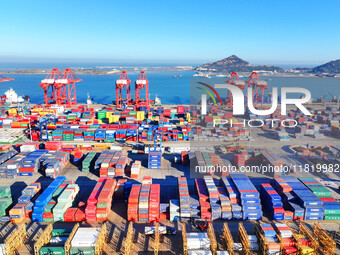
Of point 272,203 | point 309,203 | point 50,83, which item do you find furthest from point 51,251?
point 50,83

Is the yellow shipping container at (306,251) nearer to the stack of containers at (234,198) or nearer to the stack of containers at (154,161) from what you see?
the stack of containers at (234,198)

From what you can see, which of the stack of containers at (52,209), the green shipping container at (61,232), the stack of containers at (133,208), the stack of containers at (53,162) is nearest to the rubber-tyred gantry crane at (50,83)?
the stack of containers at (53,162)

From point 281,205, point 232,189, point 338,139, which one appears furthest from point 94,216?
point 338,139

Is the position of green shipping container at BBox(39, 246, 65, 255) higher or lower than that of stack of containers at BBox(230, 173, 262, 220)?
lower

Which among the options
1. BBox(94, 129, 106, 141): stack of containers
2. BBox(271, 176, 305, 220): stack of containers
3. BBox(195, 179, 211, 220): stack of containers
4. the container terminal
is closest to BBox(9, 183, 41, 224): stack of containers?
the container terminal

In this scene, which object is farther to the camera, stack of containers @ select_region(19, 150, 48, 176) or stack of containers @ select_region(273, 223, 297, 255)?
stack of containers @ select_region(19, 150, 48, 176)

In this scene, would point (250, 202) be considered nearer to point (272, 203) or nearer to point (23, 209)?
point (272, 203)

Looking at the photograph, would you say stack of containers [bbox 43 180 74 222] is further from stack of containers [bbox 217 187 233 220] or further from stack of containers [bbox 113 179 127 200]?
stack of containers [bbox 217 187 233 220]

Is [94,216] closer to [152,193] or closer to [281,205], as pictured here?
[152,193]
